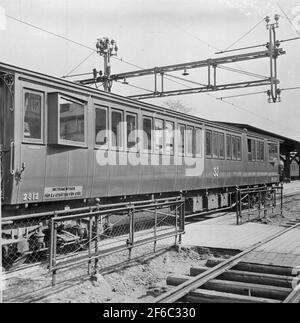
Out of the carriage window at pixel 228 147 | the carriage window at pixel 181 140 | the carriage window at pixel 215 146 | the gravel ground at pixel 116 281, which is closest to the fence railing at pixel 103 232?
the gravel ground at pixel 116 281

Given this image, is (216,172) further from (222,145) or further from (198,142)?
(198,142)

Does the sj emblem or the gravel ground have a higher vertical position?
the sj emblem

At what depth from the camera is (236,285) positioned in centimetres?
642

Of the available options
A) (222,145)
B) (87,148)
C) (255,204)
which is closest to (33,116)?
(87,148)

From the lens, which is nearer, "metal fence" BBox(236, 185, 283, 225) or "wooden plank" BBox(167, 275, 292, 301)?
"wooden plank" BBox(167, 275, 292, 301)

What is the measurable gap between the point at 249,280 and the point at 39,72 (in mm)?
5080

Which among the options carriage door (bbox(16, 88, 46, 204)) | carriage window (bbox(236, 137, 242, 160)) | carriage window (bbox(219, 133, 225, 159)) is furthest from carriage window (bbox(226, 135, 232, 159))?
carriage door (bbox(16, 88, 46, 204))

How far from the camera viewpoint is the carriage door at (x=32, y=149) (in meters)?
7.52

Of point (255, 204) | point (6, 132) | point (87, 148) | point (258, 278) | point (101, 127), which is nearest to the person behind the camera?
point (258, 278)

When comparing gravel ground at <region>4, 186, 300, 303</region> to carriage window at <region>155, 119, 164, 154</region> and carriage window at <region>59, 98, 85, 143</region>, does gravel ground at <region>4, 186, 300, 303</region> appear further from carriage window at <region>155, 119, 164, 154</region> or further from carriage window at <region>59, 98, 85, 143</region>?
carriage window at <region>155, 119, 164, 154</region>

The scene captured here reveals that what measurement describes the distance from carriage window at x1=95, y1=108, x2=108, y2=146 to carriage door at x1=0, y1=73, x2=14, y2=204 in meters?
2.21

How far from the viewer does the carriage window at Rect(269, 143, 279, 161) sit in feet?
72.8

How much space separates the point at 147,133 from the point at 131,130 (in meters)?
0.75
